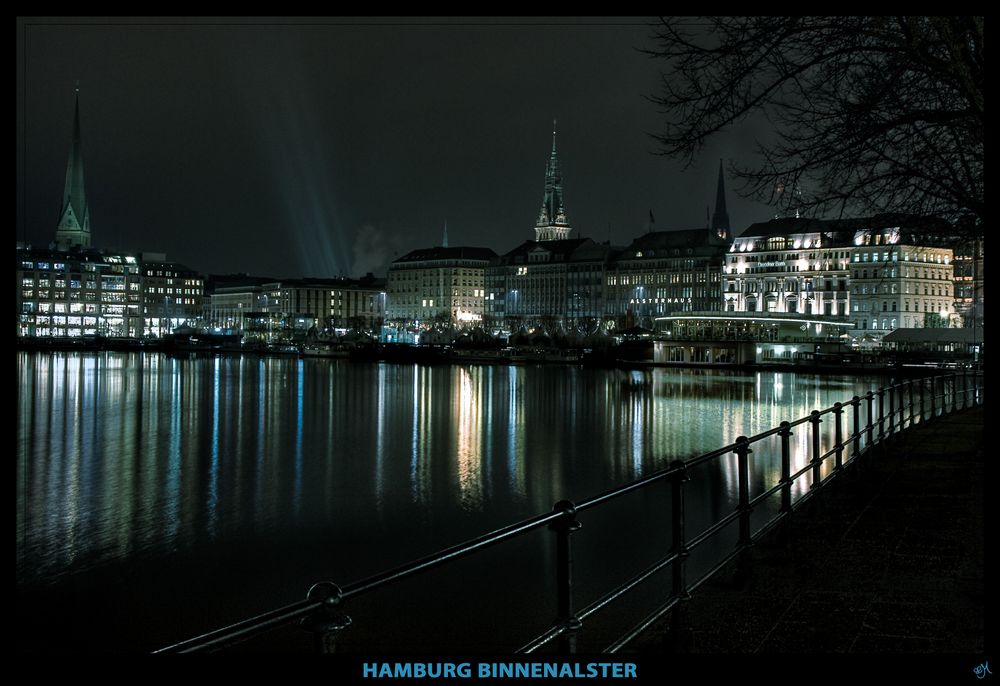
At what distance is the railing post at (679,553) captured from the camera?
5.69m

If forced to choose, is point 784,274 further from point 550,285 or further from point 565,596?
point 565,596

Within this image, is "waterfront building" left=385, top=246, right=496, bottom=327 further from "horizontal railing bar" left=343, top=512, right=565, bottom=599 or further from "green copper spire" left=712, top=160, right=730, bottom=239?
"horizontal railing bar" left=343, top=512, right=565, bottom=599

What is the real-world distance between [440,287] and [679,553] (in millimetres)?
179485

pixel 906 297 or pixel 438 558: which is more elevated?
pixel 906 297

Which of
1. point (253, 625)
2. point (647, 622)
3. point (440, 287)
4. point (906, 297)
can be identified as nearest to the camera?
point (253, 625)

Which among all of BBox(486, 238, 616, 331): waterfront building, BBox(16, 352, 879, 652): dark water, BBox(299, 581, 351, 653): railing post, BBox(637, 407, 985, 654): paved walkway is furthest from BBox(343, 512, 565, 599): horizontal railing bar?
BBox(486, 238, 616, 331): waterfront building

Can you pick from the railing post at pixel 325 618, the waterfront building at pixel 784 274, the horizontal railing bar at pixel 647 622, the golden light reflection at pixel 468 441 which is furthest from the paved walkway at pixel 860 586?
the waterfront building at pixel 784 274

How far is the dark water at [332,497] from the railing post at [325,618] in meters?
7.13

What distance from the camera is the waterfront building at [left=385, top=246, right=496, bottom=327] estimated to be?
182 m

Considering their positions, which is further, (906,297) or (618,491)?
(906,297)

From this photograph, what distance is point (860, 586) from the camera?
7160 millimetres

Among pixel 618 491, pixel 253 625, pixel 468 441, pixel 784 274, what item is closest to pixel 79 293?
pixel 784 274

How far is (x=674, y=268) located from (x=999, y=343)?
14195 centimetres

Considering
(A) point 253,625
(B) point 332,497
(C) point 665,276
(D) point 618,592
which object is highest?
(C) point 665,276
